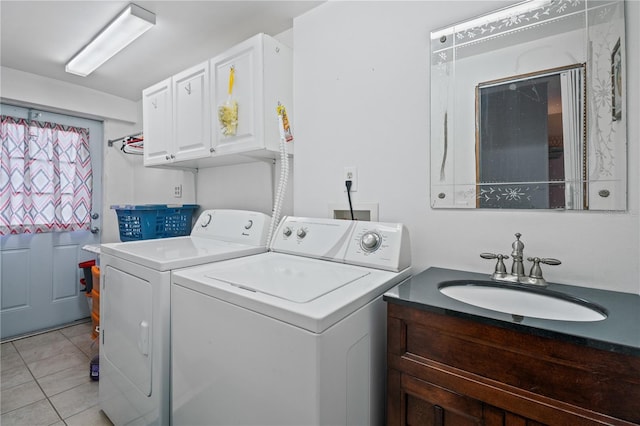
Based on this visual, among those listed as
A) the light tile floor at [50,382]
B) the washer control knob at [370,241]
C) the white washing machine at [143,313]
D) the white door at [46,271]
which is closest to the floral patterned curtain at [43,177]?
the white door at [46,271]

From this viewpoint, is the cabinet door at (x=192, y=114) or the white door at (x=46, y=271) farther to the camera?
the white door at (x=46, y=271)

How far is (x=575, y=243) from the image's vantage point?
1095mm

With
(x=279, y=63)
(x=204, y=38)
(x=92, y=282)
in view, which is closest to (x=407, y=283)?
(x=279, y=63)

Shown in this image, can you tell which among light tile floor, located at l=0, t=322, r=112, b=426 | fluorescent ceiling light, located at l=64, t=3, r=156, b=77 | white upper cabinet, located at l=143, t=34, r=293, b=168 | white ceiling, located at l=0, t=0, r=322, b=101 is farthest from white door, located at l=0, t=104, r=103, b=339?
white upper cabinet, located at l=143, t=34, r=293, b=168

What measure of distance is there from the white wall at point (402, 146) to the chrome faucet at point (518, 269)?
102mm

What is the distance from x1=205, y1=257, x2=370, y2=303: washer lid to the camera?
96 centimetres

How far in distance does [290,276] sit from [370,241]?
392 millimetres

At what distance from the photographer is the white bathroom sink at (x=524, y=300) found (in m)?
0.94

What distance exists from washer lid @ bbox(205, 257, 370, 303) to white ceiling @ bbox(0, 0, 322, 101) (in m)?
1.51

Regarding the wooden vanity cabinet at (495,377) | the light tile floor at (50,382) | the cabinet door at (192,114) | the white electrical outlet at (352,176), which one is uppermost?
the cabinet door at (192,114)

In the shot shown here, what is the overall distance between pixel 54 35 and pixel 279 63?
1.62 meters

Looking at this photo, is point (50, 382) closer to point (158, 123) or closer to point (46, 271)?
point (46, 271)

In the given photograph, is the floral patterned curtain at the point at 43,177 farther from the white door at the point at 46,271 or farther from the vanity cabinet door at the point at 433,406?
the vanity cabinet door at the point at 433,406

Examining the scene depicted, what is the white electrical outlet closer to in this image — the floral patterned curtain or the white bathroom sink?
the white bathroom sink
